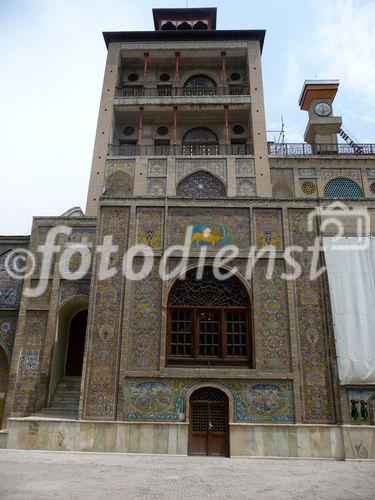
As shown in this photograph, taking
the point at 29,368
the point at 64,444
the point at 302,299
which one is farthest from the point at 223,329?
the point at 29,368

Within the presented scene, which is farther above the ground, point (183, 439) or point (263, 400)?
point (263, 400)

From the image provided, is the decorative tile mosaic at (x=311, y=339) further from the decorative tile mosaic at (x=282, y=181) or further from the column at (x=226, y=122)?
the column at (x=226, y=122)

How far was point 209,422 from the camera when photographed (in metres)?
11.0

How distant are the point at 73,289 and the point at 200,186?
8661 mm

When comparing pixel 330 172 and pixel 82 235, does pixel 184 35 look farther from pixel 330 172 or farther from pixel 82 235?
pixel 82 235

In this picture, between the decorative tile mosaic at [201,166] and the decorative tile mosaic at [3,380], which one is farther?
the decorative tile mosaic at [201,166]

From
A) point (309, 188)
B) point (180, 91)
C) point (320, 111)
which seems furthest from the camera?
point (320, 111)

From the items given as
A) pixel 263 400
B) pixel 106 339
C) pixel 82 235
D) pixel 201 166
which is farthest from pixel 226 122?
pixel 263 400

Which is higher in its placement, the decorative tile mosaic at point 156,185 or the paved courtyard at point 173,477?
the decorative tile mosaic at point 156,185

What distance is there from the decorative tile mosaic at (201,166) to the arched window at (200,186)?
0.22 meters

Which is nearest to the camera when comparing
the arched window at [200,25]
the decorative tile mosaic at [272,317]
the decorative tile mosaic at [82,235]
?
the decorative tile mosaic at [272,317]

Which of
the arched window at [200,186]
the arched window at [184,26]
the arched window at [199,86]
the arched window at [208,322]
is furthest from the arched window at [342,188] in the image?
the arched window at [184,26]

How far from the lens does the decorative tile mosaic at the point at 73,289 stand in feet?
46.5

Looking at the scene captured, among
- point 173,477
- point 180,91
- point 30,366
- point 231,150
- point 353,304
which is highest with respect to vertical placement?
point 180,91
